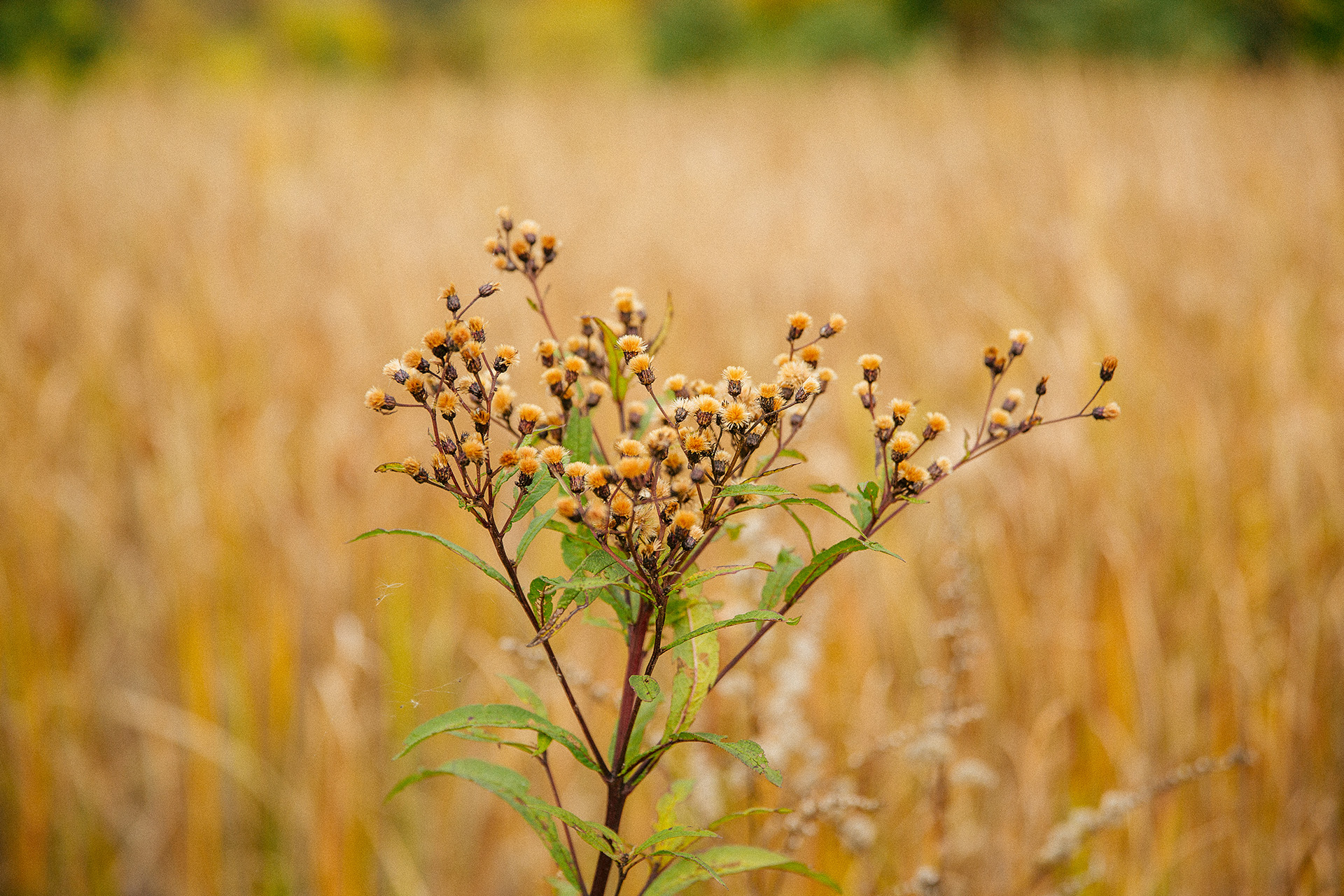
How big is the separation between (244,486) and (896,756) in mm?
1256

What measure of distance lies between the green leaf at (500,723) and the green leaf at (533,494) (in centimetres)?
9

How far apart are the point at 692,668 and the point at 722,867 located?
0.13 meters

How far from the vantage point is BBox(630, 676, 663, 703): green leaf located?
1.18 ft

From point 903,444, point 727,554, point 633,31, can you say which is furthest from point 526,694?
point 633,31

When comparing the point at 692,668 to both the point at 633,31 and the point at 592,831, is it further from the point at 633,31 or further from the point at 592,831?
the point at 633,31

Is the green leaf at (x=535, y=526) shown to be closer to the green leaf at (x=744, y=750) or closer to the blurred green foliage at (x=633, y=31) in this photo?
the green leaf at (x=744, y=750)

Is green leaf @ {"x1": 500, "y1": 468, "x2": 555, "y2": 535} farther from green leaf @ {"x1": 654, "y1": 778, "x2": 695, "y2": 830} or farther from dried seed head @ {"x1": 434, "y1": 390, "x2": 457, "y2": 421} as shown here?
green leaf @ {"x1": 654, "y1": 778, "x2": 695, "y2": 830}

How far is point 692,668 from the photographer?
0.43 metres

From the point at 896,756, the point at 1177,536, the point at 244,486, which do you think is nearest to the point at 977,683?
the point at 896,756

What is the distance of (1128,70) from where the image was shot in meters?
5.90

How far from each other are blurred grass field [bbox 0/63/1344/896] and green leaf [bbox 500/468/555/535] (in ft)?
0.44

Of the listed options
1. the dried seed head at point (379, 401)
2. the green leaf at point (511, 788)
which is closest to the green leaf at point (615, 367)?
the dried seed head at point (379, 401)

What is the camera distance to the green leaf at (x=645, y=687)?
14.1 inches

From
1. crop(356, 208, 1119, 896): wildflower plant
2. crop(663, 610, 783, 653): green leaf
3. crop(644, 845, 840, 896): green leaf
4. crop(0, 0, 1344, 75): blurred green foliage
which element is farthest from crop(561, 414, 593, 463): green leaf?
crop(0, 0, 1344, 75): blurred green foliage
